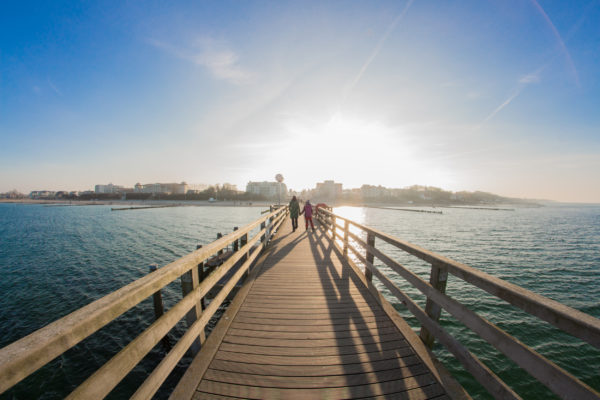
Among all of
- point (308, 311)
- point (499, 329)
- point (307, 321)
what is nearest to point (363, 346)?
point (307, 321)

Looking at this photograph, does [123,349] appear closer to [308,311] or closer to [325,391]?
[325,391]

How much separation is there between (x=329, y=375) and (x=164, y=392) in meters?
4.03

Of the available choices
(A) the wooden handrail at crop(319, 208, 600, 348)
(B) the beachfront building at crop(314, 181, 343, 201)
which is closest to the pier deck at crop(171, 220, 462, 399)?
(A) the wooden handrail at crop(319, 208, 600, 348)

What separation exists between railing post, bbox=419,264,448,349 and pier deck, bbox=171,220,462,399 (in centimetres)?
15

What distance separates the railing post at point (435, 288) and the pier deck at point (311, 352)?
15 centimetres

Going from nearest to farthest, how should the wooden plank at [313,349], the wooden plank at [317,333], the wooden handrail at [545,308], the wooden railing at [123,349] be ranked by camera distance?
the wooden railing at [123,349] < the wooden handrail at [545,308] < the wooden plank at [313,349] < the wooden plank at [317,333]

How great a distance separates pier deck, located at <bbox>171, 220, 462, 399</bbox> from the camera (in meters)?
2.61

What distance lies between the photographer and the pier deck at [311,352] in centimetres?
261

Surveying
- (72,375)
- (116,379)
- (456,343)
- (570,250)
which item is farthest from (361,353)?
(570,250)

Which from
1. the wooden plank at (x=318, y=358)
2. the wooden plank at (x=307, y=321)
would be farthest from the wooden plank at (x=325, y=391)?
the wooden plank at (x=307, y=321)

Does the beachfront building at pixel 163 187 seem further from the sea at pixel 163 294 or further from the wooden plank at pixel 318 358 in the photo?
the wooden plank at pixel 318 358

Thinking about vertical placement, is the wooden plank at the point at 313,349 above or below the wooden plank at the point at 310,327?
below

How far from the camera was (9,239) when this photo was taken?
68.7ft

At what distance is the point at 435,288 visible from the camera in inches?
116
